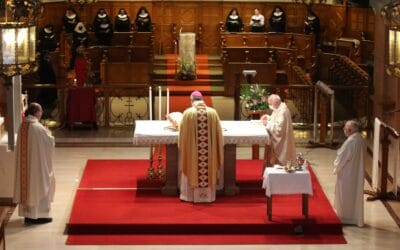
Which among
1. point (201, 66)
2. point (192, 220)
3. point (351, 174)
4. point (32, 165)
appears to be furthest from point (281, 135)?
point (201, 66)

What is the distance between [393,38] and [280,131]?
166 inches

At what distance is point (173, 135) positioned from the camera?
50.0 ft

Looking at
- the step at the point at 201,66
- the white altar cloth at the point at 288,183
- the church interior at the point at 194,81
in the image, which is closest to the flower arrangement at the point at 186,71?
the church interior at the point at 194,81

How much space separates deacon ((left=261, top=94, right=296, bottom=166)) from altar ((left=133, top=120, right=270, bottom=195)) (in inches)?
10.6

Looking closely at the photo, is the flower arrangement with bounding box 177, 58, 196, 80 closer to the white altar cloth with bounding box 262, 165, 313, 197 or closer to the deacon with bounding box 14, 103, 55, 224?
the deacon with bounding box 14, 103, 55, 224

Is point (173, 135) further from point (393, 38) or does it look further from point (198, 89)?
point (198, 89)

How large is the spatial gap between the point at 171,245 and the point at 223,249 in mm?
705

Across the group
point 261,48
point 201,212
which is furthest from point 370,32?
point 201,212

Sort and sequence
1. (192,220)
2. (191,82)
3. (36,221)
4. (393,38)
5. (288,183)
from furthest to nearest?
(191,82) → (36,221) → (192,220) → (288,183) → (393,38)

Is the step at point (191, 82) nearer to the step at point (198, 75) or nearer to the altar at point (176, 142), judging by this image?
the step at point (198, 75)

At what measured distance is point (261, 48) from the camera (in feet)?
87.0

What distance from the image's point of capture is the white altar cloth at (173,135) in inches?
600

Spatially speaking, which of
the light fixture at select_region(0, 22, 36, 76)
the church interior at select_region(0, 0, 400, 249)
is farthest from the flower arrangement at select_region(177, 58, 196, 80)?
the light fixture at select_region(0, 22, 36, 76)

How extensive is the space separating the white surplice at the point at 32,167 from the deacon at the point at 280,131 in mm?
3561
